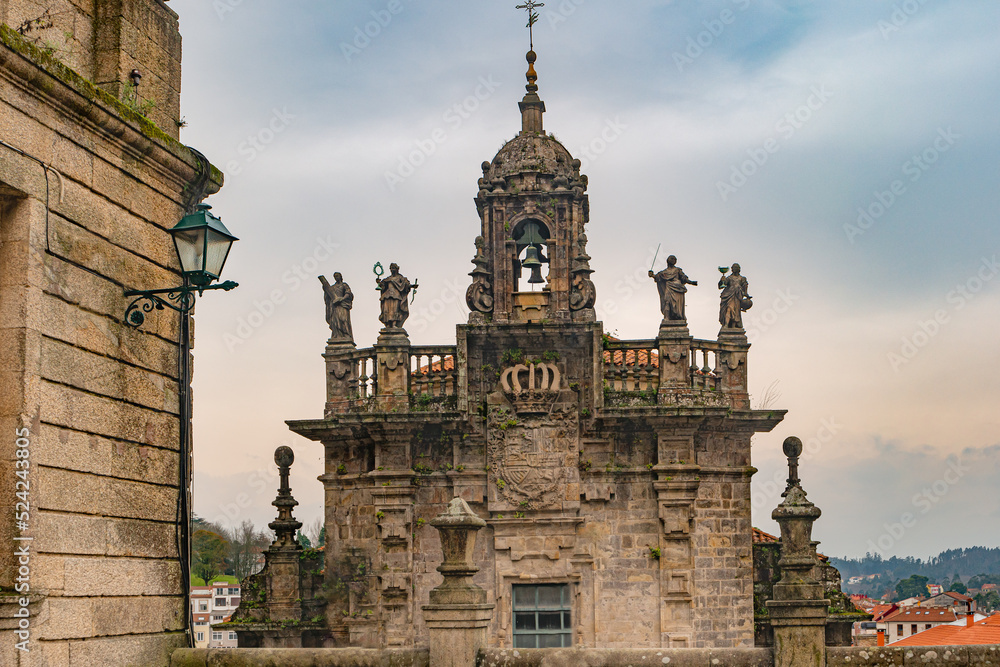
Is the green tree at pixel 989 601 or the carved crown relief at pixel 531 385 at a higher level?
the carved crown relief at pixel 531 385

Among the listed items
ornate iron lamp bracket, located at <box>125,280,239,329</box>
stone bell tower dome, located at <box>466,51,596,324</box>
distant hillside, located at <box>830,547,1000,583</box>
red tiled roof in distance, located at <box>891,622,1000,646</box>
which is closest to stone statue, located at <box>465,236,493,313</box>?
stone bell tower dome, located at <box>466,51,596,324</box>

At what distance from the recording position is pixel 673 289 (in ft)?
60.0

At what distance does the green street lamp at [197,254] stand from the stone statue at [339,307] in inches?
443

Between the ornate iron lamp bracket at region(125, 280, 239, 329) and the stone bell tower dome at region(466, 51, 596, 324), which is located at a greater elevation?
the stone bell tower dome at region(466, 51, 596, 324)

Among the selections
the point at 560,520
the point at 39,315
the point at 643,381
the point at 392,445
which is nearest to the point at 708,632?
the point at 560,520

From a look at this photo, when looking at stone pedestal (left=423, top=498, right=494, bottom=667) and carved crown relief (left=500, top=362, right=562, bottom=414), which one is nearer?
stone pedestal (left=423, top=498, right=494, bottom=667)

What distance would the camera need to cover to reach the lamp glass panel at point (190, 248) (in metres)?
7.71

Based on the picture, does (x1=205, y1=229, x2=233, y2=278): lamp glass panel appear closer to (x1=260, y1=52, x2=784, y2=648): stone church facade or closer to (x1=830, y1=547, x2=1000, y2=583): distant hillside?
(x1=260, y1=52, x2=784, y2=648): stone church facade

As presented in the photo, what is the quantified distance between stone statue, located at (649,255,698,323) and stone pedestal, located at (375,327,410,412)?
4081 mm

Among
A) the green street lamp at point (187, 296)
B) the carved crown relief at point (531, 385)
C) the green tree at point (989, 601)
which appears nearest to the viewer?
the green street lamp at point (187, 296)

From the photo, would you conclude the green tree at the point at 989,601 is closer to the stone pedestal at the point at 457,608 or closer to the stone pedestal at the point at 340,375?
the stone pedestal at the point at 340,375

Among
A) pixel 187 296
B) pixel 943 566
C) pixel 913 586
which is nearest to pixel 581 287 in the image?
pixel 187 296

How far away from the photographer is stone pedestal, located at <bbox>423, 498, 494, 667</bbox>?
9.06 meters

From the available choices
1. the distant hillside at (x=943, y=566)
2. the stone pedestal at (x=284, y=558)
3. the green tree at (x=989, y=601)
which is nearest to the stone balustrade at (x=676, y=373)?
the stone pedestal at (x=284, y=558)
